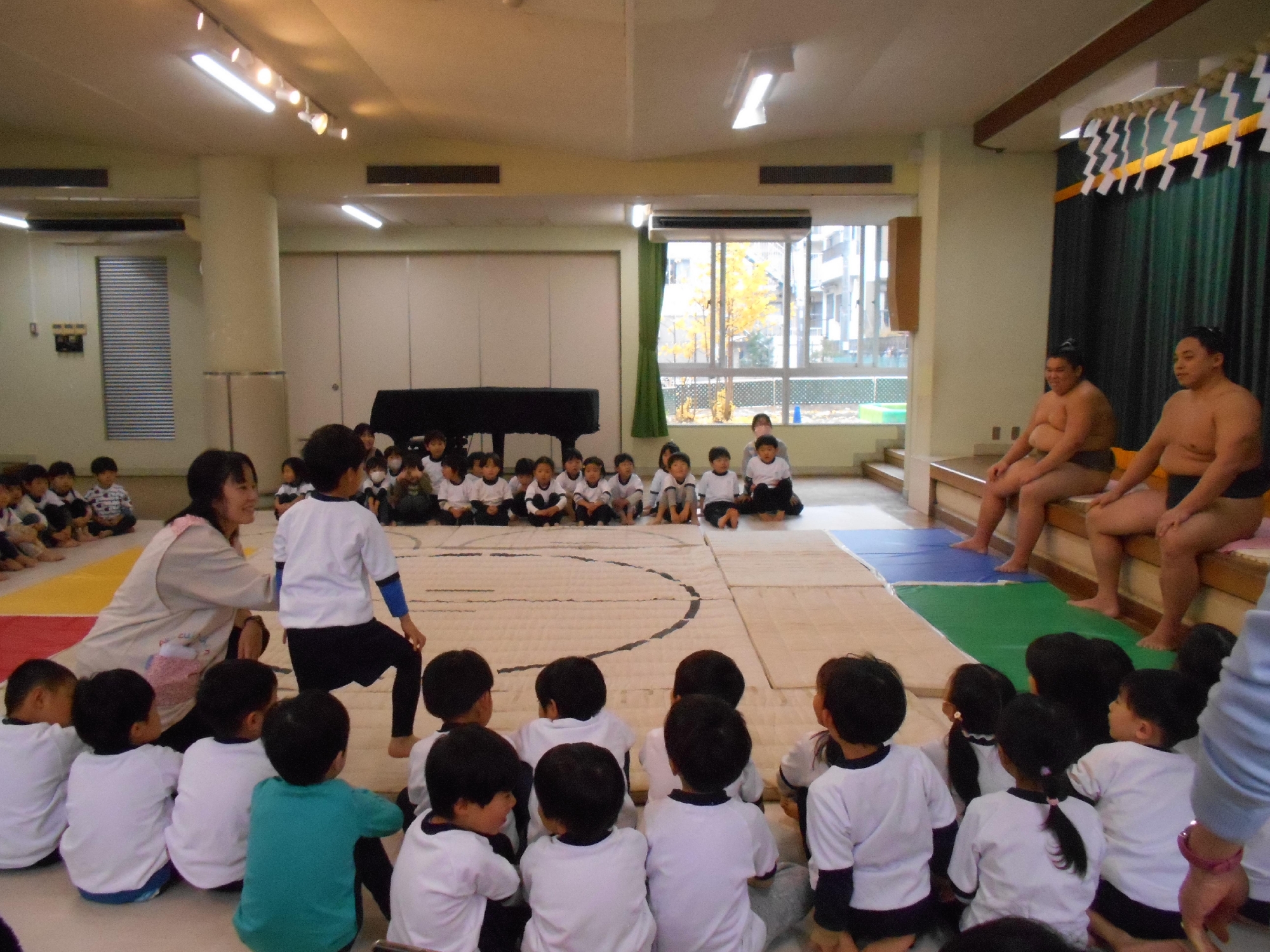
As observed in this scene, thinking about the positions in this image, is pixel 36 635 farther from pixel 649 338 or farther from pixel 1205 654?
pixel 649 338

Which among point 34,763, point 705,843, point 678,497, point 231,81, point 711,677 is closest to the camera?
point 705,843

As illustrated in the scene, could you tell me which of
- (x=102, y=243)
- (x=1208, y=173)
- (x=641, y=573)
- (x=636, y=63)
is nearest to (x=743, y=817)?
(x=641, y=573)

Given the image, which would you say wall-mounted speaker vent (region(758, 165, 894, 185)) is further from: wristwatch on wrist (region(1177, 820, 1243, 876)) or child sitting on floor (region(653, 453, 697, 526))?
wristwatch on wrist (region(1177, 820, 1243, 876))

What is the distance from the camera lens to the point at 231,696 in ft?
6.51

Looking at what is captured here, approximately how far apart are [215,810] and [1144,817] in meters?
1.89

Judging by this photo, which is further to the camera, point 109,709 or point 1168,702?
point 109,709

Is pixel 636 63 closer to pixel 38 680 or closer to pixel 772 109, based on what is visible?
pixel 772 109

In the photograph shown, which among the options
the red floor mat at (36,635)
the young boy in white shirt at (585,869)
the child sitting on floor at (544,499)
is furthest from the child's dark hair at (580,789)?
the child sitting on floor at (544,499)

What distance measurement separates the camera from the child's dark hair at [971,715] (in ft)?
6.46

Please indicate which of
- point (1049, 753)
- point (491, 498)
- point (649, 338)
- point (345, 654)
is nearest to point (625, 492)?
point (491, 498)

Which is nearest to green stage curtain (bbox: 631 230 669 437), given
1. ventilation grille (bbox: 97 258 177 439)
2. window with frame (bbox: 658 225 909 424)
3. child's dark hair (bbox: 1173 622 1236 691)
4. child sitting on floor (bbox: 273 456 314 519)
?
window with frame (bbox: 658 225 909 424)

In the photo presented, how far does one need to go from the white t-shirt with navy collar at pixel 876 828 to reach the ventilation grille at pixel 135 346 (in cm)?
945

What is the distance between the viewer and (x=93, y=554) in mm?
5523

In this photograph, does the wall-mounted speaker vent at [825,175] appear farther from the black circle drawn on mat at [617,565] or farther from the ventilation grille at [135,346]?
the ventilation grille at [135,346]
